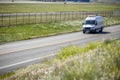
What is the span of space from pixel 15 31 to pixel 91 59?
25736 mm

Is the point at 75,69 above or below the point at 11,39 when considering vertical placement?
above

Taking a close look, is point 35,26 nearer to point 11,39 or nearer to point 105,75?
point 11,39

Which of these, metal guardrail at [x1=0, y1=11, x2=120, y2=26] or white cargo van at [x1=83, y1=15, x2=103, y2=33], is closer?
white cargo van at [x1=83, y1=15, x2=103, y2=33]

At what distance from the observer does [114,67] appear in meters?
9.93

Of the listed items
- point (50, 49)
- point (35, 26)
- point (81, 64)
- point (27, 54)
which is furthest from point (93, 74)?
point (35, 26)

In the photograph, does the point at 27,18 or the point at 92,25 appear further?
the point at 27,18

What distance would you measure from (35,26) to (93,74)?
33.4 metres

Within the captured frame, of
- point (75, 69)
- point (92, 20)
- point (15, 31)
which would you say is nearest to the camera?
point (75, 69)

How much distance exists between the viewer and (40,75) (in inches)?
362

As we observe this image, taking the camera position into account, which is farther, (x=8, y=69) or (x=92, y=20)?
(x=92, y=20)

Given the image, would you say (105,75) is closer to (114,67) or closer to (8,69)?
(114,67)

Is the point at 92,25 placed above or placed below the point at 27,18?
above

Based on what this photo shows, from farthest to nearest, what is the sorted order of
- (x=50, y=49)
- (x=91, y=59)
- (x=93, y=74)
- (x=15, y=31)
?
(x=15, y=31) < (x=50, y=49) < (x=91, y=59) < (x=93, y=74)

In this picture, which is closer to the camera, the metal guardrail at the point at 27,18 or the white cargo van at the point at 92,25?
the white cargo van at the point at 92,25
